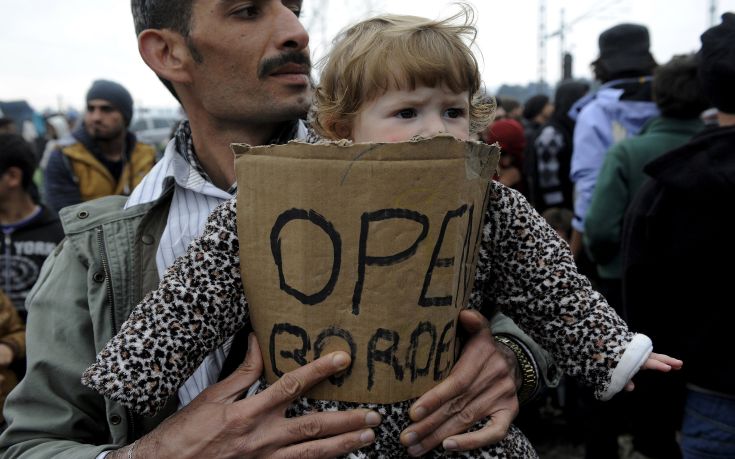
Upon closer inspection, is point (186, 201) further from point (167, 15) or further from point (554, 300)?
point (554, 300)

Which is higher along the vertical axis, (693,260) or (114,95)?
(114,95)

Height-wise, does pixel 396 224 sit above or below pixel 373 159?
below

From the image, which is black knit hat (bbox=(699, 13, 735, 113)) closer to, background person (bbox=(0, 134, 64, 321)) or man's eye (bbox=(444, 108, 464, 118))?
man's eye (bbox=(444, 108, 464, 118))

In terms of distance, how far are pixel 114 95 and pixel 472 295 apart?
16.2 feet

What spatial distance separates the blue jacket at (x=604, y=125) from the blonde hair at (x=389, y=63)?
118 inches

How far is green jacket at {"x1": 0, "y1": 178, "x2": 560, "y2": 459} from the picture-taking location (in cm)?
158

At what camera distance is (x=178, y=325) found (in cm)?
136

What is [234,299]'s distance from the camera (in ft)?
4.76

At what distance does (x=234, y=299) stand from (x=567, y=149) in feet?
14.3

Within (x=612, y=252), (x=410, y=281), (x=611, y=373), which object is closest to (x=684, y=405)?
(x=612, y=252)

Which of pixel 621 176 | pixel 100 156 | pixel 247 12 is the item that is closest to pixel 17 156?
pixel 100 156

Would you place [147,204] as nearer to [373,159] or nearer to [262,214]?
[262,214]

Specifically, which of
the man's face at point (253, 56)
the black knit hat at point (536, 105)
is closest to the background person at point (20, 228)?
the man's face at point (253, 56)

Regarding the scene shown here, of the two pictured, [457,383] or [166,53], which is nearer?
[457,383]
